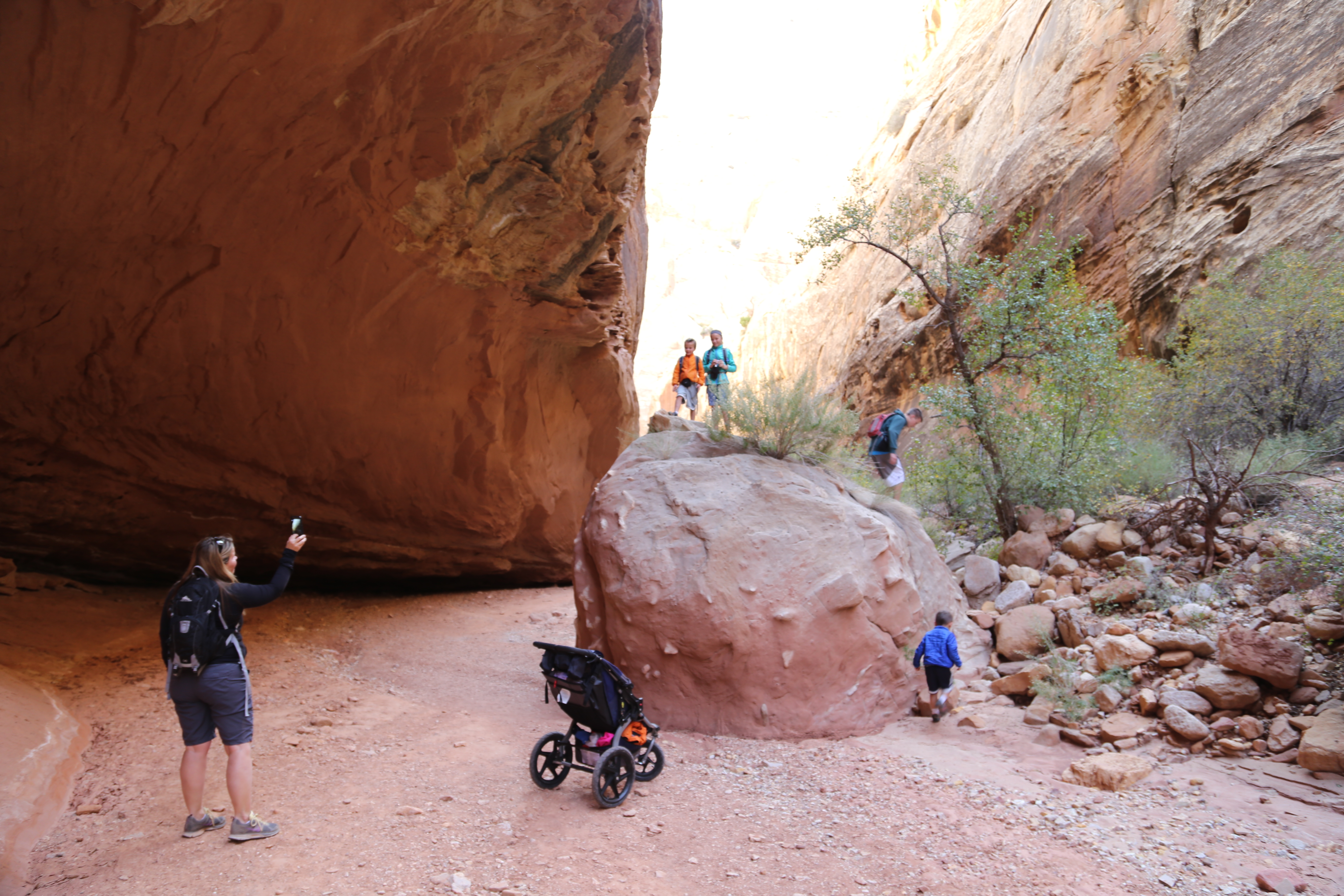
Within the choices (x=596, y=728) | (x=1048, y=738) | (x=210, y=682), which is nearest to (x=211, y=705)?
(x=210, y=682)

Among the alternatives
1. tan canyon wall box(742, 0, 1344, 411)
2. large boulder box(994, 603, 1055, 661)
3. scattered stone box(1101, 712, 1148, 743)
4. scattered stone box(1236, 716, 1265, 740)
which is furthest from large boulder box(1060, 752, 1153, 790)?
tan canyon wall box(742, 0, 1344, 411)

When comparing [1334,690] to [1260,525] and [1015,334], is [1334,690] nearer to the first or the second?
[1260,525]

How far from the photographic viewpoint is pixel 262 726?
5199mm

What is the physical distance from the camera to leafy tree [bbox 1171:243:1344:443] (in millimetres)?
8883

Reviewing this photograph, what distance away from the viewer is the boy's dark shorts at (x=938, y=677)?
5.62 meters

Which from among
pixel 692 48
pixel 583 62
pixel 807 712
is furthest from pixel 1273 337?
pixel 692 48

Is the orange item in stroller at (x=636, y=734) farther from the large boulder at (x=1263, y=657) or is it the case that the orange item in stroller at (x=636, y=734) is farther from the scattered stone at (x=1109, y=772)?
the large boulder at (x=1263, y=657)

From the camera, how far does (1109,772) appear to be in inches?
165

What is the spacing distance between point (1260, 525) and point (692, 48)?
7303cm

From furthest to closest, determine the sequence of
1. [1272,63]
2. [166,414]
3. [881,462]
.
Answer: [1272,63]
[881,462]
[166,414]

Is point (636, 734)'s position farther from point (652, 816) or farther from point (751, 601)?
point (751, 601)

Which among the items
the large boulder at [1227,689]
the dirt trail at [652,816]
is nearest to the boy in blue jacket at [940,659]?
the dirt trail at [652,816]

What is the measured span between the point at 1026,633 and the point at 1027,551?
5.40 ft

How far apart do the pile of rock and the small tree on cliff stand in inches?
56.0
